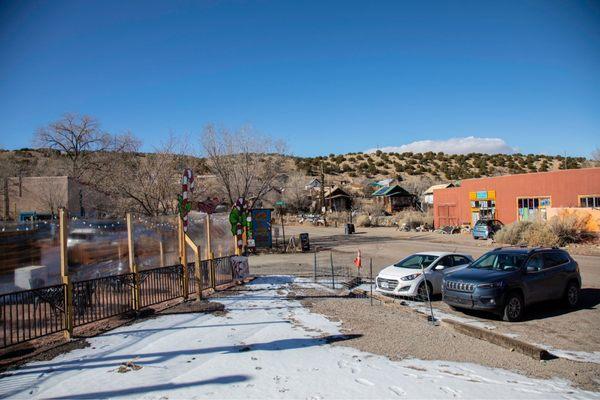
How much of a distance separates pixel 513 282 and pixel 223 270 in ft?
28.6

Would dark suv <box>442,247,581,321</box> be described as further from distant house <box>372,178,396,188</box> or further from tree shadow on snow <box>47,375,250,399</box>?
distant house <box>372,178,396,188</box>

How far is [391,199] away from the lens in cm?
6338

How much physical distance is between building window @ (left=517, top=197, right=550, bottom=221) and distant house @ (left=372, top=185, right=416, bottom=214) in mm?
27104

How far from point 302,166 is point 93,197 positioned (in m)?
68.1

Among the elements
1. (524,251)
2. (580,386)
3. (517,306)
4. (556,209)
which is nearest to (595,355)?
(580,386)

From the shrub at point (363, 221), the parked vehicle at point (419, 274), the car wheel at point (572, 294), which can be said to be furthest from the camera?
the shrub at point (363, 221)

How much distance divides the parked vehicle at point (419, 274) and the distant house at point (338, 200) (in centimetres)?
5469

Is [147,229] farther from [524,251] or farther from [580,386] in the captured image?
[580,386]

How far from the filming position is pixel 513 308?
1055 cm

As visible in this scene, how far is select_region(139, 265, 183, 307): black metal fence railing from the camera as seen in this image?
11.6m

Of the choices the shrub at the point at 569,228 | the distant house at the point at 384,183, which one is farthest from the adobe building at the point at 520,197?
the distant house at the point at 384,183

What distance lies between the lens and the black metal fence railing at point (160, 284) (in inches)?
457

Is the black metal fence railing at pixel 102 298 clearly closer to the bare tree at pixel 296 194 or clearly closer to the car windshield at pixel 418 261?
the car windshield at pixel 418 261

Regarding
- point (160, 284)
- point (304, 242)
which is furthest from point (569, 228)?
point (160, 284)
